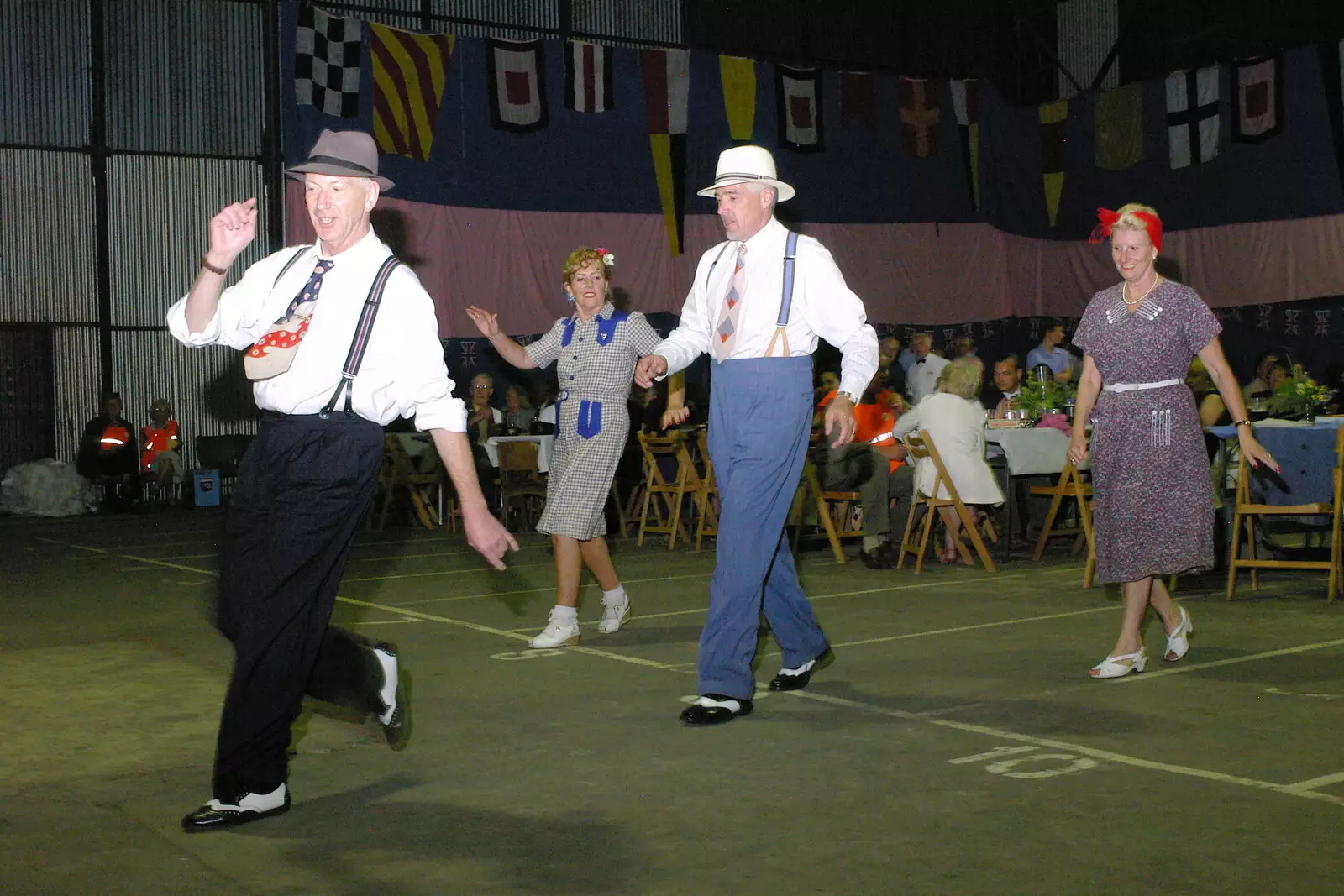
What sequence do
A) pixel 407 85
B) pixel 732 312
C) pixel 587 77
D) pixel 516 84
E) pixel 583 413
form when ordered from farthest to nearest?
pixel 587 77 → pixel 516 84 → pixel 407 85 → pixel 583 413 → pixel 732 312

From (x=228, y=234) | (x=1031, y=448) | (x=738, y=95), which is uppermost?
(x=738, y=95)

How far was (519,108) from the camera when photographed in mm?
17328

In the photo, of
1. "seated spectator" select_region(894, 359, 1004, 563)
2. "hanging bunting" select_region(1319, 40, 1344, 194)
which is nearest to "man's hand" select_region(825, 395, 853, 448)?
"seated spectator" select_region(894, 359, 1004, 563)

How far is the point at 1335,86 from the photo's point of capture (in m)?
17.0

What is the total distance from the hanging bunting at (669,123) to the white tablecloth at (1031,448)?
855 cm

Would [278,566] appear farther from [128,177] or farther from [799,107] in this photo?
[128,177]

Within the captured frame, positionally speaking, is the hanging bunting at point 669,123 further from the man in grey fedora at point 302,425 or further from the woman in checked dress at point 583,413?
the man in grey fedora at point 302,425

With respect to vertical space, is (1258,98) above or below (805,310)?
above

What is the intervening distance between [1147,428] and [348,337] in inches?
129

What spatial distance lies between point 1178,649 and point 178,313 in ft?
13.8

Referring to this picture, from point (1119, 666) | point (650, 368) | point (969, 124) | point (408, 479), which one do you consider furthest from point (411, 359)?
point (969, 124)

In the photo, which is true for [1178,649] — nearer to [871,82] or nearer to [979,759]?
[979,759]

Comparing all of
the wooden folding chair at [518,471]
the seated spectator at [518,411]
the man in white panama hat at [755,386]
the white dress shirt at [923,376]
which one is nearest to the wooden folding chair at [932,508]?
the wooden folding chair at [518,471]

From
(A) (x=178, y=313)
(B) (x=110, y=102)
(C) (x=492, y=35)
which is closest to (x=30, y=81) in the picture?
(B) (x=110, y=102)
